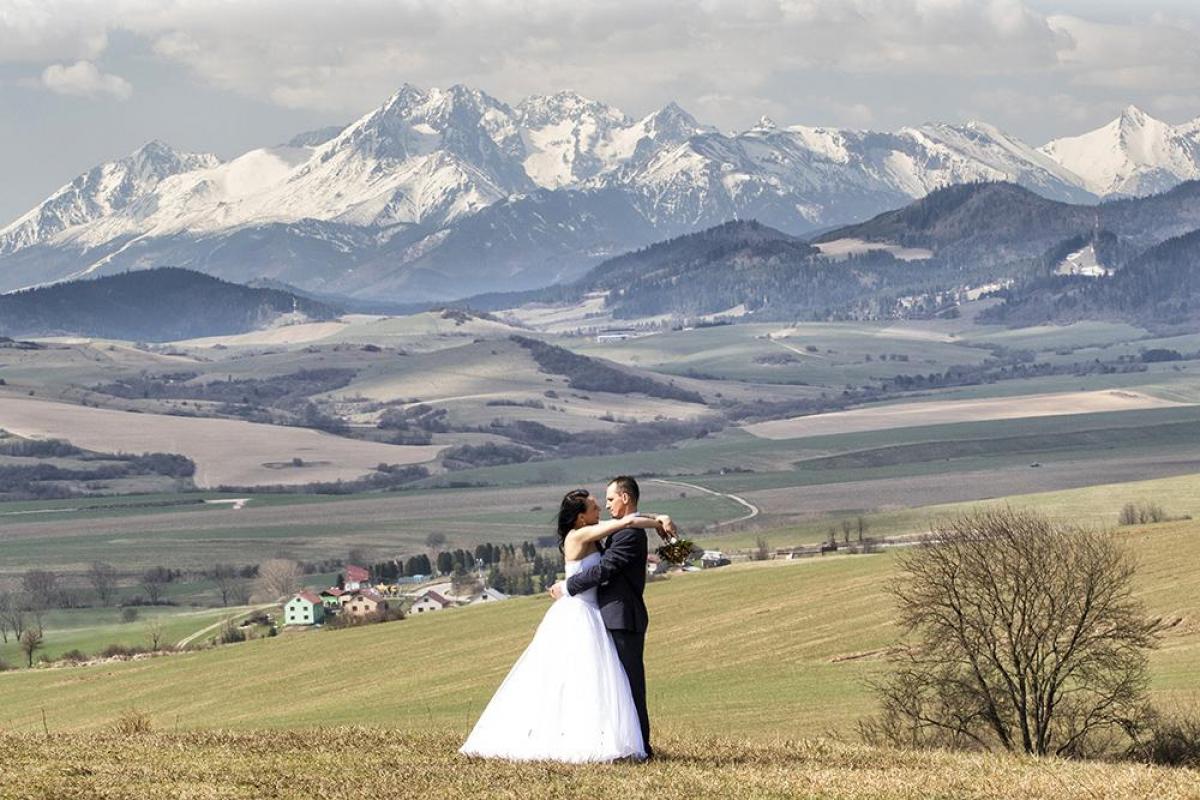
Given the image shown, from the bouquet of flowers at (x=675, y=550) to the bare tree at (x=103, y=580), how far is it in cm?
11757

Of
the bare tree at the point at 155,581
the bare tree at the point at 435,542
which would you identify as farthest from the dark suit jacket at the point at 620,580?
the bare tree at the point at 435,542

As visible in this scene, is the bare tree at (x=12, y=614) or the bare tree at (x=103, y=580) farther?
the bare tree at (x=103, y=580)

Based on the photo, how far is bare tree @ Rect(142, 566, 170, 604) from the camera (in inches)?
5453

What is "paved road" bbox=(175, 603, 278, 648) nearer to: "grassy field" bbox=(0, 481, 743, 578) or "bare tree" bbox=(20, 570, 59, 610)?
"bare tree" bbox=(20, 570, 59, 610)

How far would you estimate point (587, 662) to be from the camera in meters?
22.2

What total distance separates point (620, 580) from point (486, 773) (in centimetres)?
264

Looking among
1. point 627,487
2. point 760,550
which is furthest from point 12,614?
point 627,487

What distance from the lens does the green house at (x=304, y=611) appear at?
11362 cm

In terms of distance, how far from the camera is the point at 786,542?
143 metres

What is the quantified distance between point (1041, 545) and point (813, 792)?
19.6 metres

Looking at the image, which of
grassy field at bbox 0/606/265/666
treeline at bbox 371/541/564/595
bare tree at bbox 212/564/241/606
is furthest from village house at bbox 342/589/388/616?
bare tree at bbox 212/564/241/606

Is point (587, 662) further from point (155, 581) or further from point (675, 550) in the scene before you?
point (155, 581)

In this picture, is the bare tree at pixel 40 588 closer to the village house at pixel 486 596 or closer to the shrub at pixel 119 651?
the shrub at pixel 119 651

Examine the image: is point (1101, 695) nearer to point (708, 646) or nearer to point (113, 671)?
point (708, 646)
